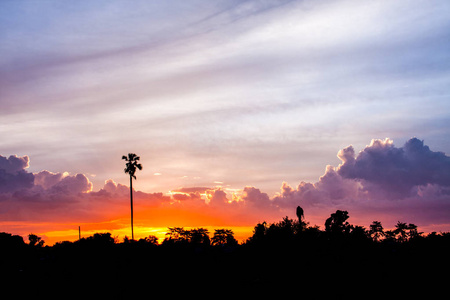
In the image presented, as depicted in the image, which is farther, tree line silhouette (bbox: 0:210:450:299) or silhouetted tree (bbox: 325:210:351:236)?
silhouetted tree (bbox: 325:210:351:236)

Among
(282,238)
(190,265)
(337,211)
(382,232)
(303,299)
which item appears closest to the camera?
(303,299)

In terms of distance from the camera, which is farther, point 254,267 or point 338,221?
point 338,221

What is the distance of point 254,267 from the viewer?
29.8 meters

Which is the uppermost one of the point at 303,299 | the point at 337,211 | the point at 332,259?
the point at 337,211

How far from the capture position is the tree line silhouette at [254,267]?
1086 inches

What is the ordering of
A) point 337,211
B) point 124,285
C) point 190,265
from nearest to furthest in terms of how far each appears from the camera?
point 124,285 → point 190,265 → point 337,211

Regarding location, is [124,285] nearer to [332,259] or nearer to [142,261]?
[142,261]

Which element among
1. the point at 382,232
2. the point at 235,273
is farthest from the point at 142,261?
the point at 382,232

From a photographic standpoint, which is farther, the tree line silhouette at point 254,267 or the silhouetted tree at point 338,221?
the silhouetted tree at point 338,221

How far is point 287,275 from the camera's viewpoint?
28297mm

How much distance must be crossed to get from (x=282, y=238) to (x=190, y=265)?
7.20m

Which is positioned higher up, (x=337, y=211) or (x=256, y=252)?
(x=337, y=211)

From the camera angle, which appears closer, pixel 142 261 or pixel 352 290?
pixel 352 290

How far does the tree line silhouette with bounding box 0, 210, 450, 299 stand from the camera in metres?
27.6
